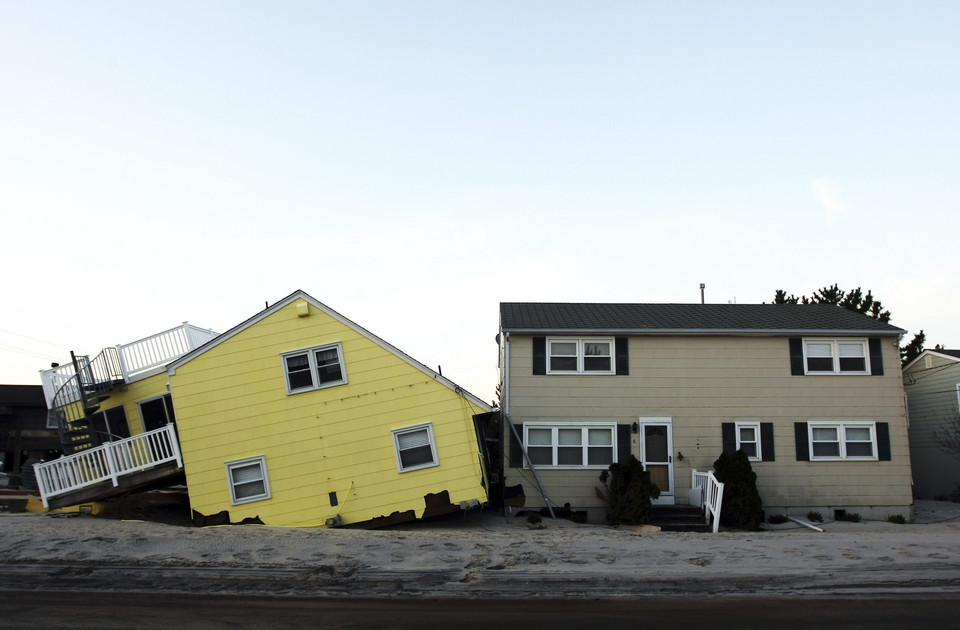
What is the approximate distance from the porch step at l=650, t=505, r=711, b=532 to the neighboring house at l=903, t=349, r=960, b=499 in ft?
41.1

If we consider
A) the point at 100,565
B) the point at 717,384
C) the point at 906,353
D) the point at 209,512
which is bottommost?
the point at 100,565

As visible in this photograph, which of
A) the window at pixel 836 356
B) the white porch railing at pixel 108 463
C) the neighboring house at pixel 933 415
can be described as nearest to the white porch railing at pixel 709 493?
the window at pixel 836 356

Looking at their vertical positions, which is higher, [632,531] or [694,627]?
[632,531]

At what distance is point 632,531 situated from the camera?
19016 millimetres

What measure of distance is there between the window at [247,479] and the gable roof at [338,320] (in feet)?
9.80

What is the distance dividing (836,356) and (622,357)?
644 centimetres

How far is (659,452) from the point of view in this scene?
72.5ft

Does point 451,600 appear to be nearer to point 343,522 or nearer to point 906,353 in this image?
point 343,522

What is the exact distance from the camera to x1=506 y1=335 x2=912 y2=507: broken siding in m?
22.0

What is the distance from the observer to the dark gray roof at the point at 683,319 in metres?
22.6

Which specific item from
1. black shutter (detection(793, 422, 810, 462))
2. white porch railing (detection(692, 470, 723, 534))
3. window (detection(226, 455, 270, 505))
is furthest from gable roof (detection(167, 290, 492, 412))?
black shutter (detection(793, 422, 810, 462))

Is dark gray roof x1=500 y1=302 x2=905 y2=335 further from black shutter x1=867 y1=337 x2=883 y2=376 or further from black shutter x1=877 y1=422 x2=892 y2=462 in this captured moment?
black shutter x1=877 y1=422 x2=892 y2=462

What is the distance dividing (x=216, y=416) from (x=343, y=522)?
4.28m

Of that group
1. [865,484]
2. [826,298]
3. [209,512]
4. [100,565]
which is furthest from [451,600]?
[826,298]
